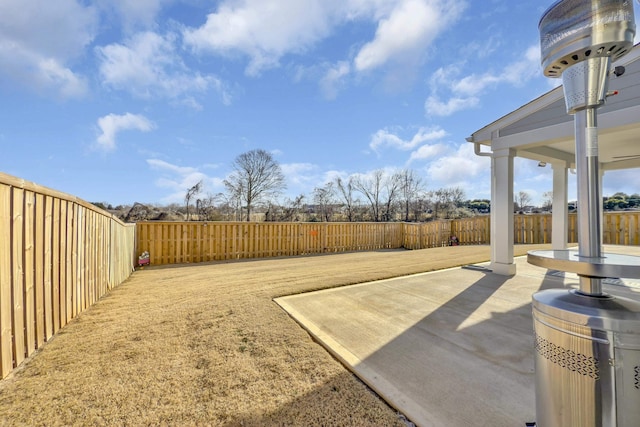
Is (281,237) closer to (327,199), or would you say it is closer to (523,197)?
(327,199)

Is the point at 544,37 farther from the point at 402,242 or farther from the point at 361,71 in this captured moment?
the point at 402,242

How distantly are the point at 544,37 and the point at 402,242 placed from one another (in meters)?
12.3

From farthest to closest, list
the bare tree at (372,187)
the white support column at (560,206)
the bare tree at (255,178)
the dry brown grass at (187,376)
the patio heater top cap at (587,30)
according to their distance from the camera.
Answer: the bare tree at (372,187), the bare tree at (255,178), the white support column at (560,206), the dry brown grass at (187,376), the patio heater top cap at (587,30)

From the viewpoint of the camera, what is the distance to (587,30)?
3.54ft

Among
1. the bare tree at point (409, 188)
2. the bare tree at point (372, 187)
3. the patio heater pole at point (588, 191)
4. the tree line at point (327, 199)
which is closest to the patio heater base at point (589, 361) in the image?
the patio heater pole at point (588, 191)

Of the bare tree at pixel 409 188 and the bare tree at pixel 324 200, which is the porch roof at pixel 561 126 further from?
the bare tree at pixel 409 188

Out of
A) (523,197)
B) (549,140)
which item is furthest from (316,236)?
(523,197)

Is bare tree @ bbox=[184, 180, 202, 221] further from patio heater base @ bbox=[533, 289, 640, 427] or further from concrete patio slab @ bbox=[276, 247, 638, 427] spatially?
patio heater base @ bbox=[533, 289, 640, 427]

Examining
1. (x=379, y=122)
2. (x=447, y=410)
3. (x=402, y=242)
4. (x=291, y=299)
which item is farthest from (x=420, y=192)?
(x=447, y=410)

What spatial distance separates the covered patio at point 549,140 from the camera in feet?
12.3

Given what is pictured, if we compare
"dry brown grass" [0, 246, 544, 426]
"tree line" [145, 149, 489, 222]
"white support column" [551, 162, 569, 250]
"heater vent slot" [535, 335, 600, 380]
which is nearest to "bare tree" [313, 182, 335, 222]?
"tree line" [145, 149, 489, 222]

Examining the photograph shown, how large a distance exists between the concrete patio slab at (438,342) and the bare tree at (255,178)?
62.2ft

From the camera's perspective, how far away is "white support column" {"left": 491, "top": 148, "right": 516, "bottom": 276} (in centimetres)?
514

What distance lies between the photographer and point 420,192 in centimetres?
2703
